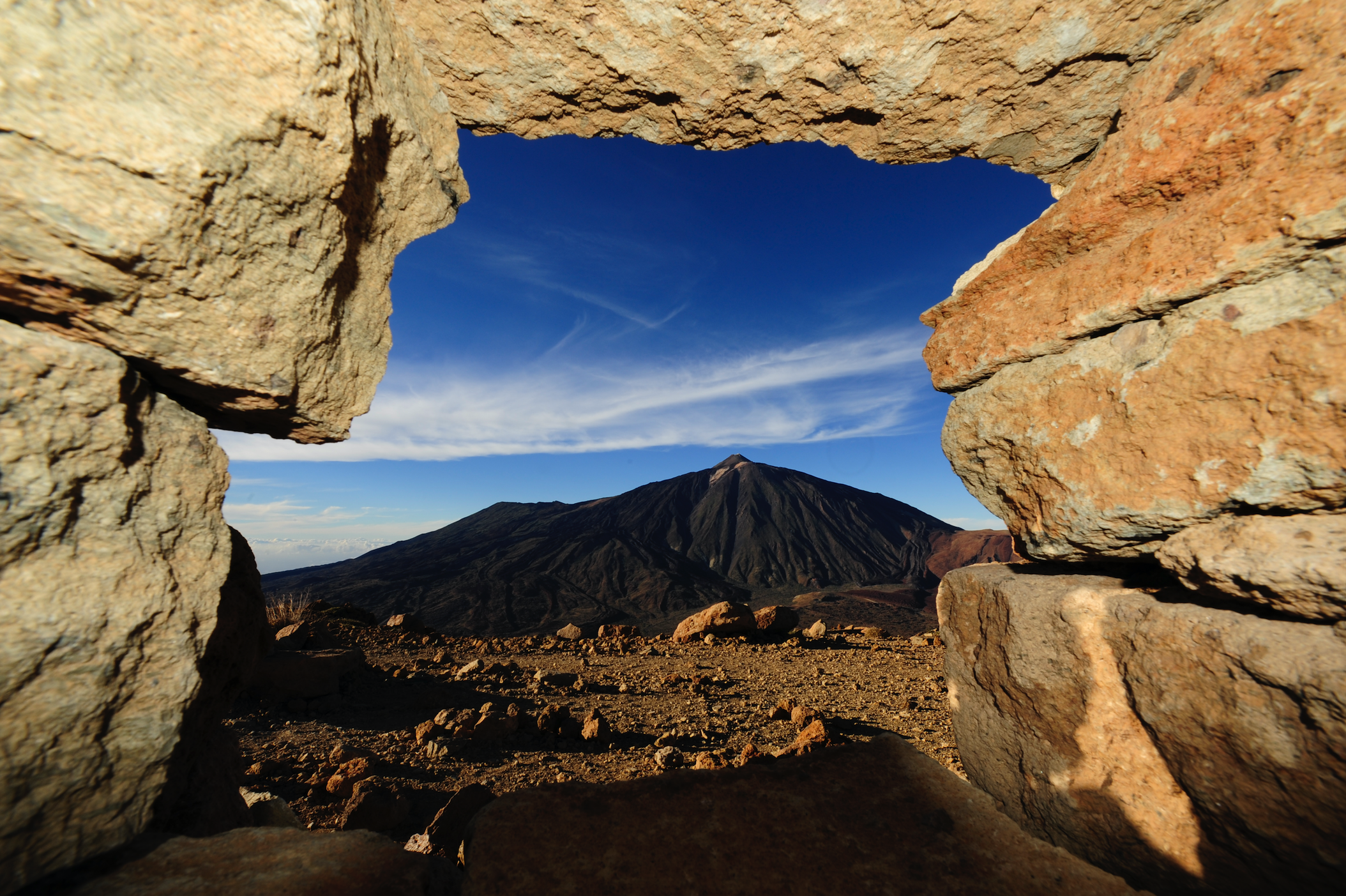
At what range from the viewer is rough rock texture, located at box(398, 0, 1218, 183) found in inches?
68.5

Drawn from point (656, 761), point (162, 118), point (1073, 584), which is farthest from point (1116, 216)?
point (656, 761)

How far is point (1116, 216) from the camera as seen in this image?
1.72 metres

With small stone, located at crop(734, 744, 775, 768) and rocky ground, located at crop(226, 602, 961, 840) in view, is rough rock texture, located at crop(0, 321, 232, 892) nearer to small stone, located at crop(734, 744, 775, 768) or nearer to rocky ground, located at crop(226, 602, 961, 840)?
rocky ground, located at crop(226, 602, 961, 840)

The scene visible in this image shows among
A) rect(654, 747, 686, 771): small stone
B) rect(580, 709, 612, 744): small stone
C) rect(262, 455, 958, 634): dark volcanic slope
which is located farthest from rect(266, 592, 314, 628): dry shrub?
rect(262, 455, 958, 634): dark volcanic slope

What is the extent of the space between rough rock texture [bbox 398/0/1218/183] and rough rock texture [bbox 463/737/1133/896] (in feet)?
7.56

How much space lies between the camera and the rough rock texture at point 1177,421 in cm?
128

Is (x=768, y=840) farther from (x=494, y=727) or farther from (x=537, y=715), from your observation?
(x=537, y=715)

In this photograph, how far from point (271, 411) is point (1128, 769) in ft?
8.36

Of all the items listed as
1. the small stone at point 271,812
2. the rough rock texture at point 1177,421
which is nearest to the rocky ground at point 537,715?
the small stone at point 271,812

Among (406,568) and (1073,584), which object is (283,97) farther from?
(406,568)

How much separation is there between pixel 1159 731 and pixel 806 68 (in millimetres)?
2232

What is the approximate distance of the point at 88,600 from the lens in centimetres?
116

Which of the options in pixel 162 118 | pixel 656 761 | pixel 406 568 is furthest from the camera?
pixel 406 568

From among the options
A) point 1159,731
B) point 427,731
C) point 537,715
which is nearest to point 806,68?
point 1159,731
